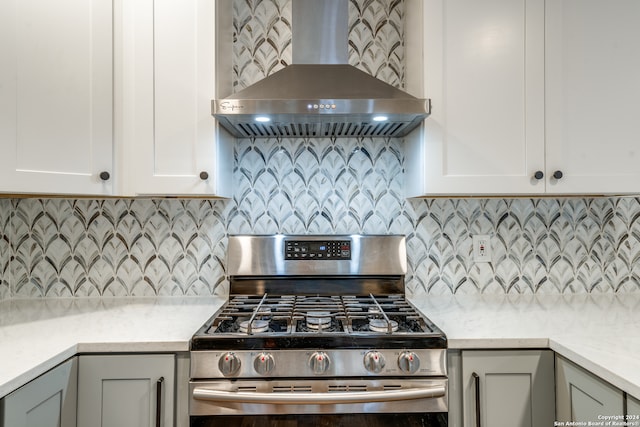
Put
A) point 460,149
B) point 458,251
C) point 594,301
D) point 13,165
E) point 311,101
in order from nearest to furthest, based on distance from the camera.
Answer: point 13,165
point 311,101
point 460,149
point 594,301
point 458,251

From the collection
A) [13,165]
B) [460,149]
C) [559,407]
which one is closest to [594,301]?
[559,407]

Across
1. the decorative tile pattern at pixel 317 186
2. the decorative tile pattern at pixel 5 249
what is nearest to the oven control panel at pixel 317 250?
the decorative tile pattern at pixel 317 186

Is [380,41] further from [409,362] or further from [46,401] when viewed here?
[46,401]

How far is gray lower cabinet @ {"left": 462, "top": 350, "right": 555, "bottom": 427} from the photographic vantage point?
1.21 m

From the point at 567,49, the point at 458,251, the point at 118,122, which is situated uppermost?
the point at 567,49

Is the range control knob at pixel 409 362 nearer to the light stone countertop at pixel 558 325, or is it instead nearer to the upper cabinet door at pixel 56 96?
the light stone countertop at pixel 558 325

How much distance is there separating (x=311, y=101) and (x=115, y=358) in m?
1.05

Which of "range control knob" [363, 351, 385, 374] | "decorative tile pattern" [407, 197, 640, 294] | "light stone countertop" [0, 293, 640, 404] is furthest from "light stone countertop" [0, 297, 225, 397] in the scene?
"decorative tile pattern" [407, 197, 640, 294]

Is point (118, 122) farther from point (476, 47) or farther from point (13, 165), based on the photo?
point (476, 47)

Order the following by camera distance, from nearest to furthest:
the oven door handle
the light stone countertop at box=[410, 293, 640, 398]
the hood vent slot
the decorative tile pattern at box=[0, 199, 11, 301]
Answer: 1. the light stone countertop at box=[410, 293, 640, 398]
2. the oven door handle
3. the hood vent slot
4. the decorative tile pattern at box=[0, 199, 11, 301]

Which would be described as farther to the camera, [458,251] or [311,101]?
[458,251]

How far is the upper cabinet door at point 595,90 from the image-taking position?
59.4 inches

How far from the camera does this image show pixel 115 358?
120 centimetres

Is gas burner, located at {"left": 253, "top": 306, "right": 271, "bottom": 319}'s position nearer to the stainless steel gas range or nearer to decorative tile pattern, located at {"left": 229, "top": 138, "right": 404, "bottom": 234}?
the stainless steel gas range
